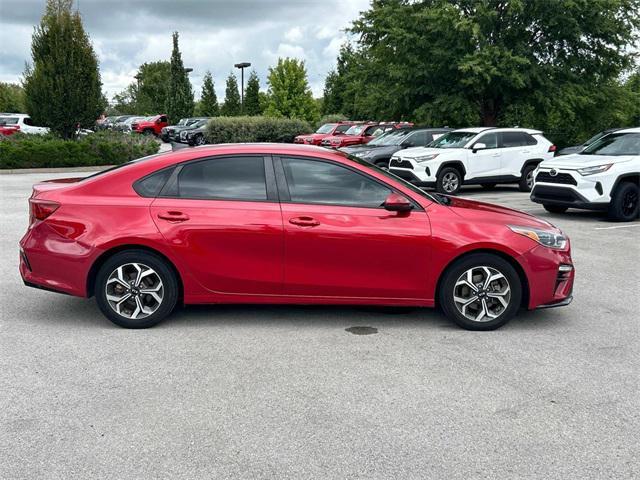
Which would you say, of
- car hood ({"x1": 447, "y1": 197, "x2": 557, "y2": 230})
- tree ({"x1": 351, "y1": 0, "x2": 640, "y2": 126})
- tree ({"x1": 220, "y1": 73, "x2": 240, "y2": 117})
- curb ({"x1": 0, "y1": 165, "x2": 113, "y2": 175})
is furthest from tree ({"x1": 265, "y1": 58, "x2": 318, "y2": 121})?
car hood ({"x1": 447, "y1": 197, "x2": 557, "y2": 230})

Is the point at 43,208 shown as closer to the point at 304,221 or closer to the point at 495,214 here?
the point at 304,221

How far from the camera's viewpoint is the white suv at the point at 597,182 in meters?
11.6

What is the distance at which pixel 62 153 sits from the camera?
22.8 meters

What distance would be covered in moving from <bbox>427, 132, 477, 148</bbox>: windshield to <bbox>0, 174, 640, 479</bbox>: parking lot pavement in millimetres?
10839

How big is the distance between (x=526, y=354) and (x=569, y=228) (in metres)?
6.85

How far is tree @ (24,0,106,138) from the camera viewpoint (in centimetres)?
2417

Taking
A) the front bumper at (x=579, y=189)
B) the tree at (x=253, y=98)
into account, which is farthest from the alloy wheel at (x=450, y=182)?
the tree at (x=253, y=98)

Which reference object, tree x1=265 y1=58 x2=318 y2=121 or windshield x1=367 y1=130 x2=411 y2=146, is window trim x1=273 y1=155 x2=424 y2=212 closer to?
windshield x1=367 y1=130 x2=411 y2=146

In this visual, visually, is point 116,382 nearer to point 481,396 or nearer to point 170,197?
point 170,197

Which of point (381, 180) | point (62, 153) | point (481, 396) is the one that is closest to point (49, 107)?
point (62, 153)

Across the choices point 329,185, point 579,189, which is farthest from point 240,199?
point 579,189

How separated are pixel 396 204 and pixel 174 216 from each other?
1803mm

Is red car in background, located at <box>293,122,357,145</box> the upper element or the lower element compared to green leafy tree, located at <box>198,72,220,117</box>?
lower

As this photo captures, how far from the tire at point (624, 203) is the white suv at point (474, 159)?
191 inches
